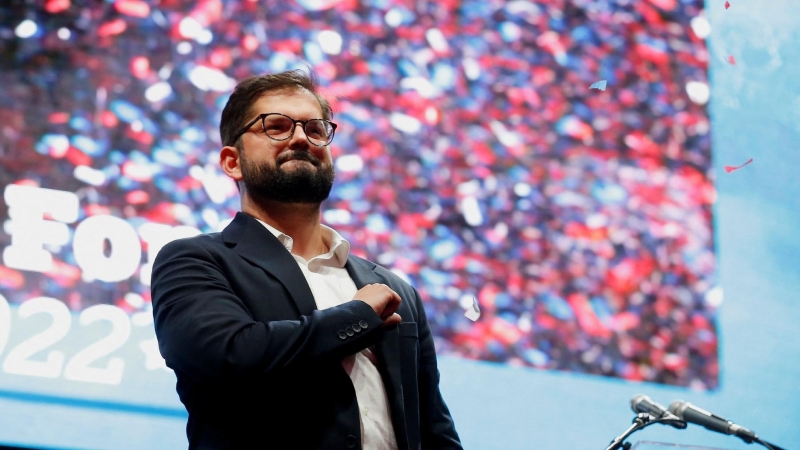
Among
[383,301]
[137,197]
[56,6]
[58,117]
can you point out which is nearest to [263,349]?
[383,301]

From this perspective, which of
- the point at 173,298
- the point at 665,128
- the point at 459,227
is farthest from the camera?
the point at 665,128

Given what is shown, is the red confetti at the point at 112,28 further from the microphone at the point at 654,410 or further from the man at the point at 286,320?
the microphone at the point at 654,410

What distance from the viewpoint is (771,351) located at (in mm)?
2641

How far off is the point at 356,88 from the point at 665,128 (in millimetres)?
1205

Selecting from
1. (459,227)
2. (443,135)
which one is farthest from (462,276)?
(443,135)

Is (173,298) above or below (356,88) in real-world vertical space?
above

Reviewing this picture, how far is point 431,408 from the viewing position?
160 cm

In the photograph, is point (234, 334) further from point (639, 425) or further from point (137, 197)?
point (137, 197)

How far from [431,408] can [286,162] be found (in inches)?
23.3

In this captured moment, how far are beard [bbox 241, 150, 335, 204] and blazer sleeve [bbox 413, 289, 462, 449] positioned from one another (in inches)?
13.6

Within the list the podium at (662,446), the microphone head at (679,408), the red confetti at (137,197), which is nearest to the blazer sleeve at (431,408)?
the podium at (662,446)

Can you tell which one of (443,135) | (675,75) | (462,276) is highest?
(675,75)

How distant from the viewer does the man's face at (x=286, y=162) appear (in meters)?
1.61

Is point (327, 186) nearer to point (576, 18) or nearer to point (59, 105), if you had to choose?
point (59, 105)
